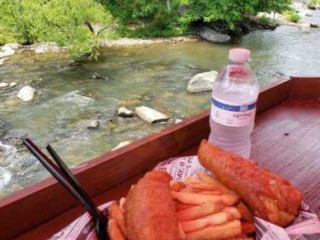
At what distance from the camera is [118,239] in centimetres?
109

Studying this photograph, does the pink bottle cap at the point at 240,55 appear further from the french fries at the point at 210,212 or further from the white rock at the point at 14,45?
the white rock at the point at 14,45

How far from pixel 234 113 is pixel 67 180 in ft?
2.54

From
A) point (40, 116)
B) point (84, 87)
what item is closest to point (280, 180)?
point (40, 116)

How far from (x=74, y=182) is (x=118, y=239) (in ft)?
0.75

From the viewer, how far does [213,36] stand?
713 inches

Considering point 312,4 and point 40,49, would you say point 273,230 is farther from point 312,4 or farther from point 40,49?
point 312,4

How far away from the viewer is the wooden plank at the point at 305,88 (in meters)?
2.69

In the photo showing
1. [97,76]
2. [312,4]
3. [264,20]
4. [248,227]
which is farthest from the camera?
[312,4]

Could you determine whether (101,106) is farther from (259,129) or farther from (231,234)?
(231,234)

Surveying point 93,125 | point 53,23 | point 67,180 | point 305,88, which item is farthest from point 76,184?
point 53,23

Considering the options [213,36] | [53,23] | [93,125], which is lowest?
[213,36]

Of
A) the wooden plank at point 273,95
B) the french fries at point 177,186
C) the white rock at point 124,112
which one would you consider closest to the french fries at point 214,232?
the french fries at point 177,186

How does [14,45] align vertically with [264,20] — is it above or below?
above

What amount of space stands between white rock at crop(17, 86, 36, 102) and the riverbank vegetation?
157 inches
